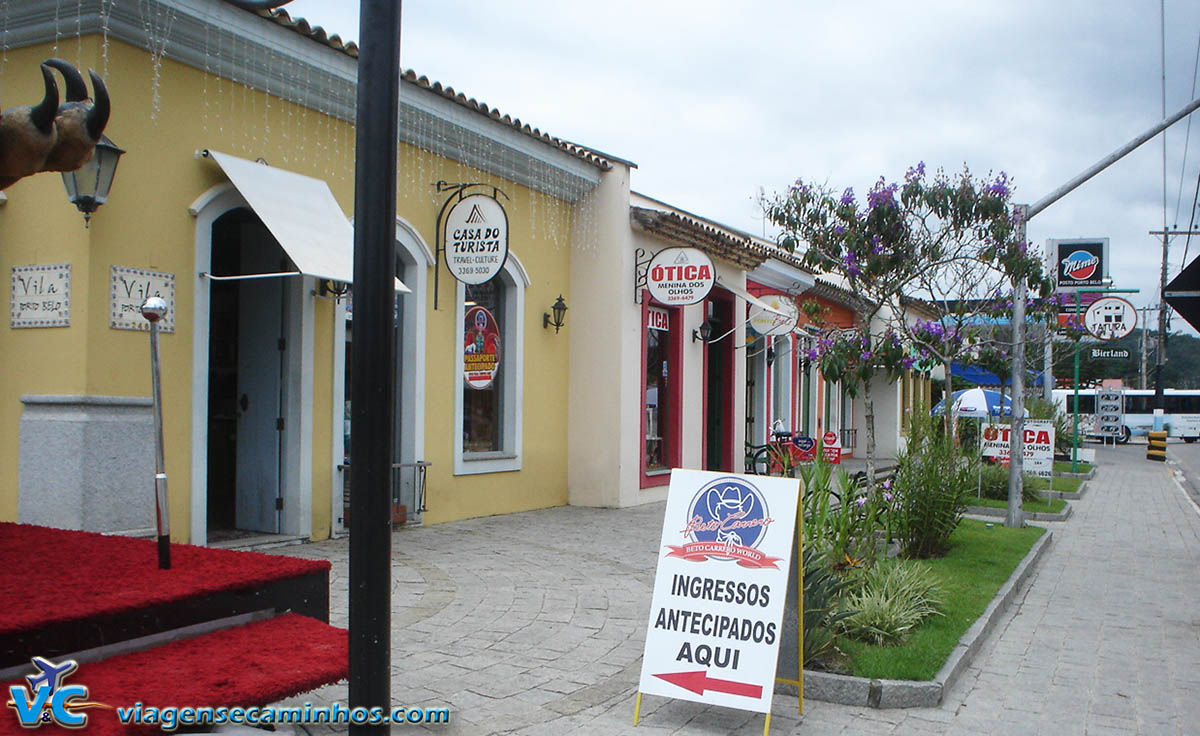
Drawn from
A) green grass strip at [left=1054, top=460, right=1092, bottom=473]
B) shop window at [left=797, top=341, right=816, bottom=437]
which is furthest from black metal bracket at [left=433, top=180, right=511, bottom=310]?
green grass strip at [left=1054, top=460, right=1092, bottom=473]

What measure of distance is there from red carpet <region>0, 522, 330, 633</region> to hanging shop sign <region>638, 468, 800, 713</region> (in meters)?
1.79

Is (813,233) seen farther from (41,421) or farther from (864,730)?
(41,421)

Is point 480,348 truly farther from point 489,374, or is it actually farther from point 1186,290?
point 1186,290

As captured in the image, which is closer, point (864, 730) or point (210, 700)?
point (210, 700)

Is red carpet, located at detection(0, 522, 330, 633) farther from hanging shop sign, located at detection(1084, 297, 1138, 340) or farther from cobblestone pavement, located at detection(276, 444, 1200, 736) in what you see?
hanging shop sign, located at detection(1084, 297, 1138, 340)

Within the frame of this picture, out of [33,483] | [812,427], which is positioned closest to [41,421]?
[33,483]

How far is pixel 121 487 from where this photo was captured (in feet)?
23.2

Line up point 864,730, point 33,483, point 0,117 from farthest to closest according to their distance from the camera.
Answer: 1. point 33,483
2. point 864,730
3. point 0,117

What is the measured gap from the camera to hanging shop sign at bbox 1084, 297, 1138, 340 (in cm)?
1859

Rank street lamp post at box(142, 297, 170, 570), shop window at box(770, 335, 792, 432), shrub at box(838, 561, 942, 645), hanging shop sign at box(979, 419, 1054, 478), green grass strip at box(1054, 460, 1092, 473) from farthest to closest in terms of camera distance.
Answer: green grass strip at box(1054, 460, 1092, 473)
shop window at box(770, 335, 792, 432)
hanging shop sign at box(979, 419, 1054, 478)
shrub at box(838, 561, 942, 645)
street lamp post at box(142, 297, 170, 570)

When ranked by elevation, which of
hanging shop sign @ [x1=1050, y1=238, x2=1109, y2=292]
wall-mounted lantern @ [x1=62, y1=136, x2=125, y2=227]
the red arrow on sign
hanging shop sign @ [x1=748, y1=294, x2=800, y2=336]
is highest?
hanging shop sign @ [x1=1050, y1=238, x2=1109, y2=292]

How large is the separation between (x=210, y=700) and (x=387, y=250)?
167 cm

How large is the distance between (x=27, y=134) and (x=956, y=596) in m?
7.08

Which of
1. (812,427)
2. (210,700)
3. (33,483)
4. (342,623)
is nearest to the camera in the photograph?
(210,700)
